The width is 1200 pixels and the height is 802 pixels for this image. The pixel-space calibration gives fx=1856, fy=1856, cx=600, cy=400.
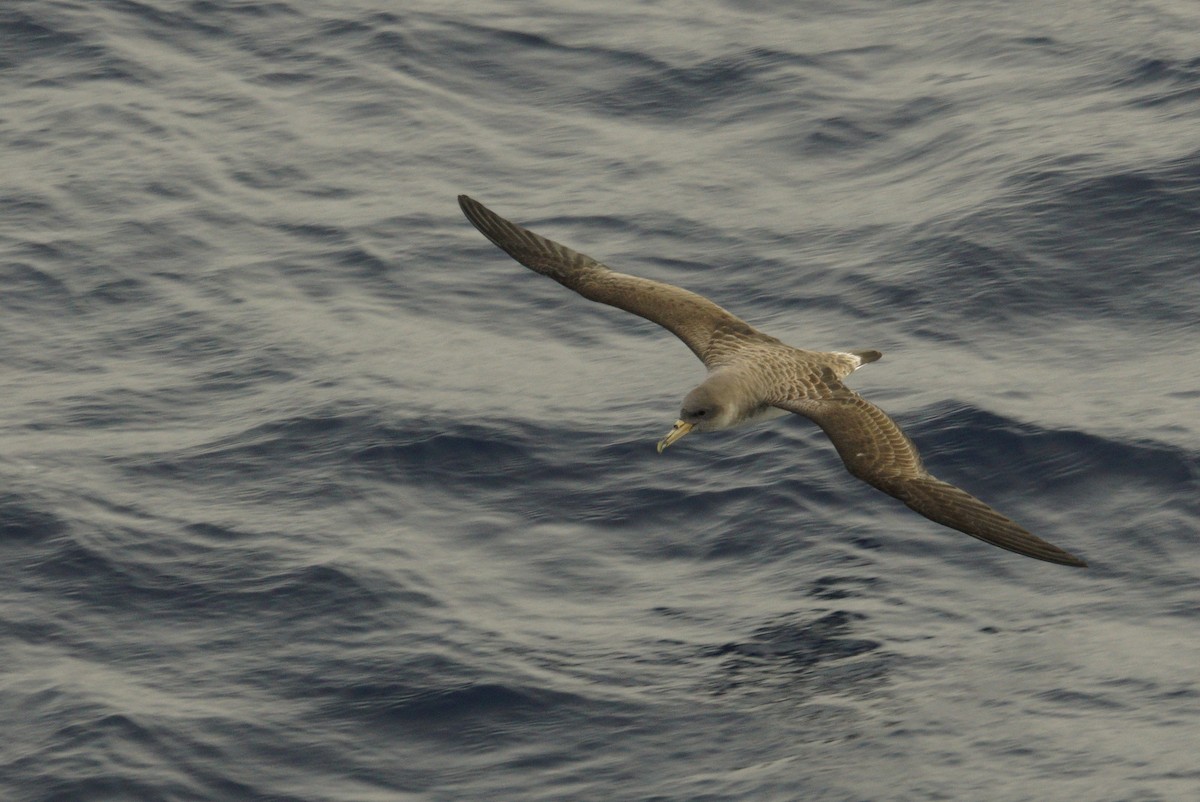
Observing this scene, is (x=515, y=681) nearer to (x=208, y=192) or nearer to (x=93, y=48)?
(x=208, y=192)

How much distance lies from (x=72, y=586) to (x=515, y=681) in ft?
12.8

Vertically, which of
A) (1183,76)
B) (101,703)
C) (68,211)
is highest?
(1183,76)

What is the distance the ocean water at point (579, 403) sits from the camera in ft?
43.0

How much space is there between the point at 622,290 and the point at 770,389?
7.42ft

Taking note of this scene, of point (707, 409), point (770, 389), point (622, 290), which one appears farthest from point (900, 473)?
point (622, 290)

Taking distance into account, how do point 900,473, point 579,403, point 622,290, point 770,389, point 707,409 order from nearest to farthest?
1. point 900,473
2. point 707,409
3. point 770,389
4. point 622,290
5. point 579,403

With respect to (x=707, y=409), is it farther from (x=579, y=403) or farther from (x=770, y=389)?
(x=579, y=403)

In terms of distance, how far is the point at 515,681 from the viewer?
1372 centimetres

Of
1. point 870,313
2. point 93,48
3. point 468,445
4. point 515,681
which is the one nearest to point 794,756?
point 515,681

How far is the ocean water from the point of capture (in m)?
13.1

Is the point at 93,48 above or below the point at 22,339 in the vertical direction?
above

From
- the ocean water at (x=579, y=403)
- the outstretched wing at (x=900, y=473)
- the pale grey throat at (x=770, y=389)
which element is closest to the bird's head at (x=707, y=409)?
the pale grey throat at (x=770, y=389)

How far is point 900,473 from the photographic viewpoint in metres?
14.2

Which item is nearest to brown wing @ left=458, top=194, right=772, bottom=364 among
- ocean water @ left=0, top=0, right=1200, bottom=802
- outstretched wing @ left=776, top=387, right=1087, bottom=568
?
ocean water @ left=0, top=0, right=1200, bottom=802
